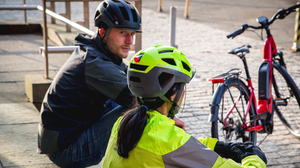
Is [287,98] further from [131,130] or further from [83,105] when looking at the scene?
[131,130]

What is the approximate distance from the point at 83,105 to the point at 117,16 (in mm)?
817

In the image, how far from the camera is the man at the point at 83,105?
289cm

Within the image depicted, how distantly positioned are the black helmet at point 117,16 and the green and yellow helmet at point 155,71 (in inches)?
40.5

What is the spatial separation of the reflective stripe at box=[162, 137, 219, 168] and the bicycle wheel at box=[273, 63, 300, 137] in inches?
118

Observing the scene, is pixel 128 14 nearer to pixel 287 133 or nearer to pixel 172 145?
pixel 172 145

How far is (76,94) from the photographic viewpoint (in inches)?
115

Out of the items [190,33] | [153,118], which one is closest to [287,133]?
[153,118]

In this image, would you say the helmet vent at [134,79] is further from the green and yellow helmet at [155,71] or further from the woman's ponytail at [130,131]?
the woman's ponytail at [130,131]

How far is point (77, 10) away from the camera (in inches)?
588

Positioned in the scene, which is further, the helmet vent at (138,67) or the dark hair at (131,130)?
the helmet vent at (138,67)

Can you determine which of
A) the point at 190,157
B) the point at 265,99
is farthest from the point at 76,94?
the point at 265,99

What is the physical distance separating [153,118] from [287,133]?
3.53 metres

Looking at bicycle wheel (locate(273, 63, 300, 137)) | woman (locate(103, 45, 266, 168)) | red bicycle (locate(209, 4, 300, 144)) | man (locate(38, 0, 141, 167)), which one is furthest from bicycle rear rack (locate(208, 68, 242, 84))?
woman (locate(103, 45, 266, 168))

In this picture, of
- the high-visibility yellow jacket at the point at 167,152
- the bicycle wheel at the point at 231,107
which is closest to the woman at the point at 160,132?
the high-visibility yellow jacket at the point at 167,152
